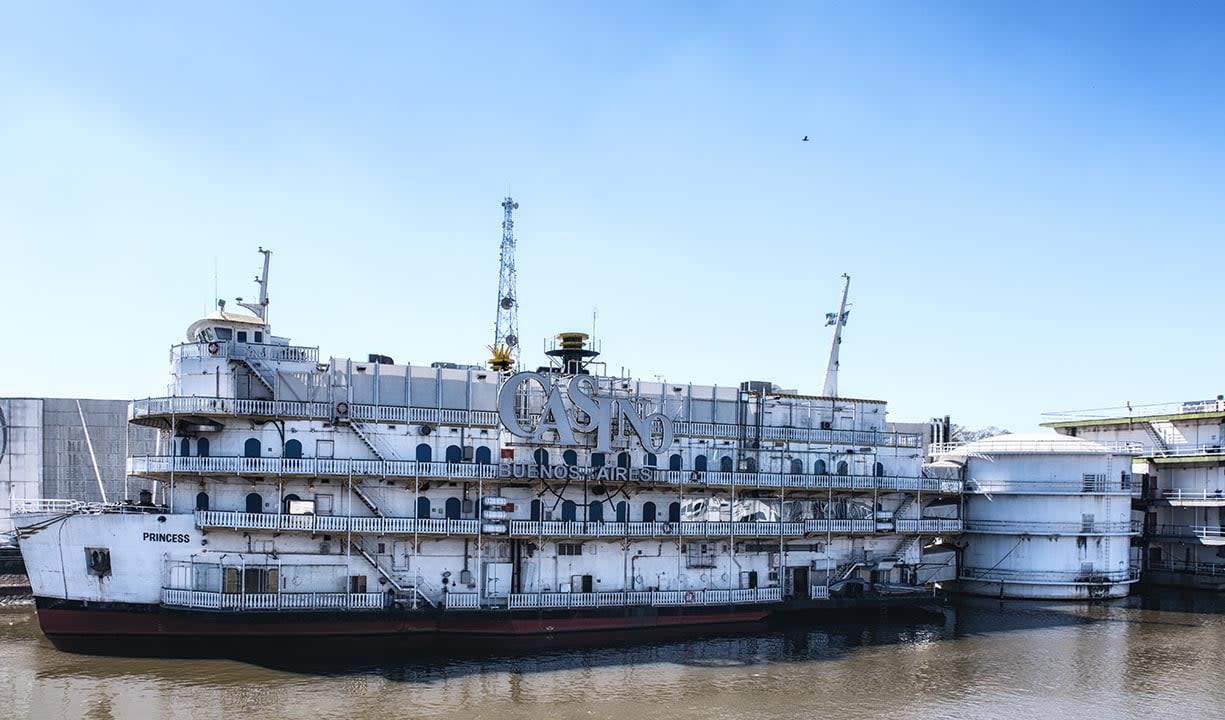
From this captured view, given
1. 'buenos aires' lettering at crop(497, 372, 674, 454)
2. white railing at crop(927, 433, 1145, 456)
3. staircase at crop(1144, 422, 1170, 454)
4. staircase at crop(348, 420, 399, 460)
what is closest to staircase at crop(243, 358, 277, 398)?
staircase at crop(348, 420, 399, 460)

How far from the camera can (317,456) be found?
5056cm

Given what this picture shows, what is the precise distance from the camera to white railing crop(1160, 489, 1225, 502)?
7344cm

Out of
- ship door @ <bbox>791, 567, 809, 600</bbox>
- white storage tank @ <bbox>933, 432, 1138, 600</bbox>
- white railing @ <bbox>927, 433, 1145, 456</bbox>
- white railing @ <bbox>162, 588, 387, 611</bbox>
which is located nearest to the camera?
white railing @ <bbox>162, 588, 387, 611</bbox>

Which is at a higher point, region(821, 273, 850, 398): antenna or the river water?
region(821, 273, 850, 398): antenna

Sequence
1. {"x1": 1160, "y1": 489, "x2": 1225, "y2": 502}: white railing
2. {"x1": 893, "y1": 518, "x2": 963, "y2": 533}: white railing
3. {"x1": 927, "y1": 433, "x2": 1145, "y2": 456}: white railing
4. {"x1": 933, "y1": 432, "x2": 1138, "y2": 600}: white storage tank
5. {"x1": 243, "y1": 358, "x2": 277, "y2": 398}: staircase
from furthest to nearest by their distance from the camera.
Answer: {"x1": 1160, "y1": 489, "x2": 1225, "y2": 502}: white railing → {"x1": 927, "y1": 433, "x2": 1145, "y2": 456}: white railing → {"x1": 933, "y1": 432, "x2": 1138, "y2": 600}: white storage tank → {"x1": 893, "y1": 518, "x2": 963, "y2": 533}: white railing → {"x1": 243, "y1": 358, "x2": 277, "y2": 398}: staircase

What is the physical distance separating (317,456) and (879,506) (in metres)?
32.0

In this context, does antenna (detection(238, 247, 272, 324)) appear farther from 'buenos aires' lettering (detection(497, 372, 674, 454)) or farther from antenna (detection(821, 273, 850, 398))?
antenna (detection(821, 273, 850, 398))

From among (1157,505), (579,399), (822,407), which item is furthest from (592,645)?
(1157,505)

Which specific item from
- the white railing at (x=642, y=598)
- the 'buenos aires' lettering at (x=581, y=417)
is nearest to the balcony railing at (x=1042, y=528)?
the white railing at (x=642, y=598)

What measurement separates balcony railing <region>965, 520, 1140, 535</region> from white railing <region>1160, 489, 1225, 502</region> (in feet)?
35.4

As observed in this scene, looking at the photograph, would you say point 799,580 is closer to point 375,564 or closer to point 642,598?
point 642,598

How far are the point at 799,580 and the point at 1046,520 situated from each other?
17787 mm

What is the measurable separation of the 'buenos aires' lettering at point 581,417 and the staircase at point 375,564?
8.75 m

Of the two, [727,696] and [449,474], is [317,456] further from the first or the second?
[727,696]
